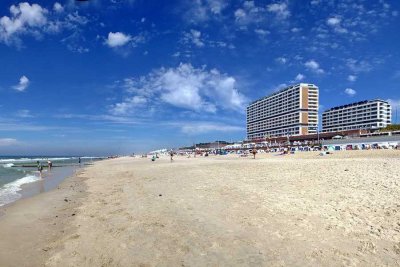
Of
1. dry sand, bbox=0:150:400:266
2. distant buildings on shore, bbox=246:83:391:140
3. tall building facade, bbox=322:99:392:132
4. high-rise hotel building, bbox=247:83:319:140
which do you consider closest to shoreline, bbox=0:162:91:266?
dry sand, bbox=0:150:400:266

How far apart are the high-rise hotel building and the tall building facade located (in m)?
15.1

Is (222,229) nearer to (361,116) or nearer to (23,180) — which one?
(23,180)

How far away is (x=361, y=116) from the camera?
128625mm

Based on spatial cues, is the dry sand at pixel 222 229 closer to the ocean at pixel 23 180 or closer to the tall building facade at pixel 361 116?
the ocean at pixel 23 180

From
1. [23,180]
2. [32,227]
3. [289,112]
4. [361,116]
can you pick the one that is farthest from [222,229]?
[361,116]

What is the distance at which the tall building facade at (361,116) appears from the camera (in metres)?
123

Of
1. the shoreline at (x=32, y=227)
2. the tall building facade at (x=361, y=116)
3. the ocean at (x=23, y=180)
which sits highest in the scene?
the tall building facade at (x=361, y=116)

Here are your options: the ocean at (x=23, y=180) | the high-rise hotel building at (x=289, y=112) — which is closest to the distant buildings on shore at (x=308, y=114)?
the high-rise hotel building at (x=289, y=112)

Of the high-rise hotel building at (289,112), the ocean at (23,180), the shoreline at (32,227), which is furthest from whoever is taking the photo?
the high-rise hotel building at (289,112)

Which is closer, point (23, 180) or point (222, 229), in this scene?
point (222, 229)

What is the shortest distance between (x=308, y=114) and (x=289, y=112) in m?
8.24

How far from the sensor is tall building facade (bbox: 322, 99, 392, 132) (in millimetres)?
123000

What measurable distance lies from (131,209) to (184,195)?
7.93 ft

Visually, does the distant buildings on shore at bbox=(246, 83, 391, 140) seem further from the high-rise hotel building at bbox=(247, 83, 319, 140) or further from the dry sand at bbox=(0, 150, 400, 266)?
the dry sand at bbox=(0, 150, 400, 266)
